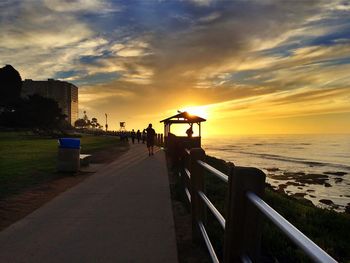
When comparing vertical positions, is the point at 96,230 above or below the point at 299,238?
below

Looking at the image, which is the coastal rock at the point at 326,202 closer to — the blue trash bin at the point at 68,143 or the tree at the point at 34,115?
the blue trash bin at the point at 68,143

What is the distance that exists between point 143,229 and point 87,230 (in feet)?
2.98

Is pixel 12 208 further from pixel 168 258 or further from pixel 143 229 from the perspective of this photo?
pixel 168 258

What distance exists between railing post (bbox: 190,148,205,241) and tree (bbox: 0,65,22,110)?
264 feet

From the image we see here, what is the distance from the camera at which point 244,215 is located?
2.81m

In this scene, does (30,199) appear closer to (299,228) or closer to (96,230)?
(96,230)

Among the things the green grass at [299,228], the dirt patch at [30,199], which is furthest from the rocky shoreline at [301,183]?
the dirt patch at [30,199]

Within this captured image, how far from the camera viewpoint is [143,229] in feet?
20.8

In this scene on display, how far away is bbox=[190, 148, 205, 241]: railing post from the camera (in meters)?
5.37

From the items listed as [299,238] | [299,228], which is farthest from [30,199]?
[299,238]

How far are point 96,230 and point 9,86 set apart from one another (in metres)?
84.6

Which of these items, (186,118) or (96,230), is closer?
(96,230)

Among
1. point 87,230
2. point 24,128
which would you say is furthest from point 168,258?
point 24,128

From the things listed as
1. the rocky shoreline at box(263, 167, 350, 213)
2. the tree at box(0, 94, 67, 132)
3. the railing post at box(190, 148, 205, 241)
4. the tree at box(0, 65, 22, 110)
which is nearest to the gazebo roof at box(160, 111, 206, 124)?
the rocky shoreline at box(263, 167, 350, 213)
